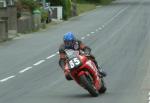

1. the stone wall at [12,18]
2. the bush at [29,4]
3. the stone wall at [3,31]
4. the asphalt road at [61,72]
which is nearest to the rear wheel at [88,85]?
the asphalt road at [61,72]

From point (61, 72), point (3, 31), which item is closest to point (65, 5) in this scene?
point (3, 31)

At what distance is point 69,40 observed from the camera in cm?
1519

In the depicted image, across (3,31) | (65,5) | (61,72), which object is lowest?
(65,5)

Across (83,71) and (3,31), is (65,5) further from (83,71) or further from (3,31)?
(83,71)

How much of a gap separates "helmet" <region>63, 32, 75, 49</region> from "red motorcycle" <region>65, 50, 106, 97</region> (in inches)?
5.4

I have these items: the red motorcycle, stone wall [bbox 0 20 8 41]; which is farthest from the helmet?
stone wall [bbox 0 20 8 41]

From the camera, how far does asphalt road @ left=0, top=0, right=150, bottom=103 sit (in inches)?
613

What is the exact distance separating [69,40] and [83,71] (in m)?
0.76

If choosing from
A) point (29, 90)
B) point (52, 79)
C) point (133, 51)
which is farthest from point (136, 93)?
point (133, 51)

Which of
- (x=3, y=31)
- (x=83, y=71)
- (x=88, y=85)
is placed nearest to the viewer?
(x=88, y=85)

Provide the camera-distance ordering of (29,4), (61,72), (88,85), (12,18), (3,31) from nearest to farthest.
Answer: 1. (88,85)
2. (61,72)
3. (3,31)
4. (12,18)
5. (29,4)

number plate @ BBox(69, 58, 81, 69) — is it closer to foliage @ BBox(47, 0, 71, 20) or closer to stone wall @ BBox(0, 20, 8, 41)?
stone wall @ BBox(0, 20, 8, 41)

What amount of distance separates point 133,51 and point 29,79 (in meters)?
10.3

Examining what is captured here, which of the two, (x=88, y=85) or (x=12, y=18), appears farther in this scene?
(x=12, y=18)
